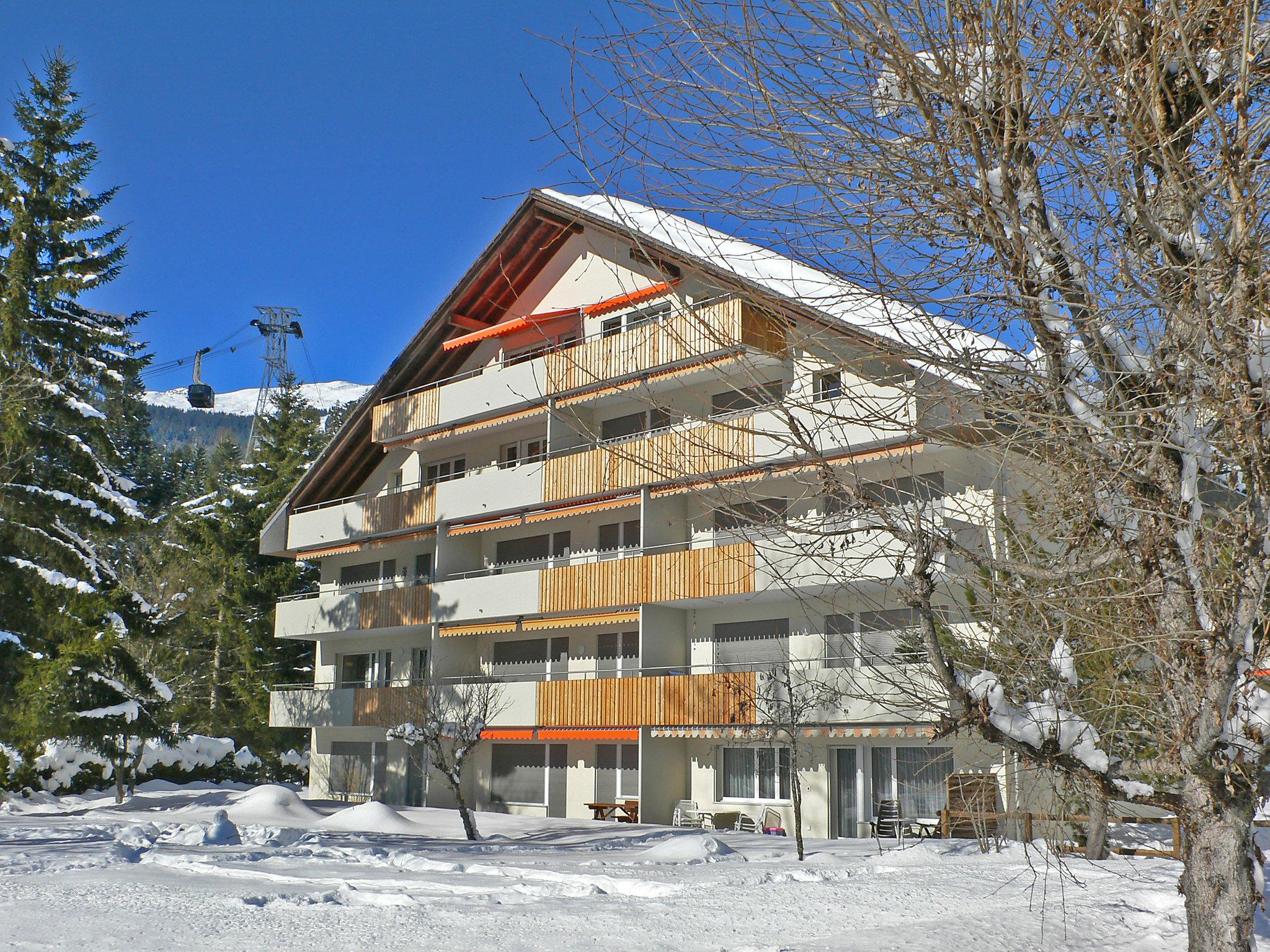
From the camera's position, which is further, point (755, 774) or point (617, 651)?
point (617, 651)

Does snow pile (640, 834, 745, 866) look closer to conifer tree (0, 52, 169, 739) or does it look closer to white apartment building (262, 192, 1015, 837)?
white apartment building (262, 192, 1015, 837)

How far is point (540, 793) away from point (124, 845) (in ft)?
51.0

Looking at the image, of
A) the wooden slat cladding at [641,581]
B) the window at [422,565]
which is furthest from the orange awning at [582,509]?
the window at [422,565]

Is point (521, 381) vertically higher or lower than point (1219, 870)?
higher

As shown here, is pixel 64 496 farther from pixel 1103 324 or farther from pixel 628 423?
pixel 1103 324

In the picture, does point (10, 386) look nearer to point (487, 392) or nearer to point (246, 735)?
point (487, 392)

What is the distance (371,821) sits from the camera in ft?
81.5

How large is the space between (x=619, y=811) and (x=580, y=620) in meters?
4.57

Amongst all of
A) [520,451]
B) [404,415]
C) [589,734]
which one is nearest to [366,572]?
Result: [404,415]

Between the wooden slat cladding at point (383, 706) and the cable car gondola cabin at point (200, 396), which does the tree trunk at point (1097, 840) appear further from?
the cable car gondola cabin at point (200, 396)

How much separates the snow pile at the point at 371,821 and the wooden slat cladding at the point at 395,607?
8019mm

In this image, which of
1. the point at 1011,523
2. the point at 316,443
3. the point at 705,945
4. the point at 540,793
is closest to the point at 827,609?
the point at 540,793

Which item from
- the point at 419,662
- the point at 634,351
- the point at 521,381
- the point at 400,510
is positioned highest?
the point at 521,381

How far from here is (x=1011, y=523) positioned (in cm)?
686
